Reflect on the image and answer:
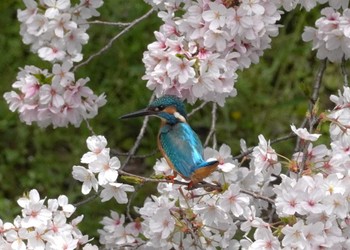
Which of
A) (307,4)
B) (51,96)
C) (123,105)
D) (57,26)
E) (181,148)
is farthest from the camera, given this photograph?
(123,105)

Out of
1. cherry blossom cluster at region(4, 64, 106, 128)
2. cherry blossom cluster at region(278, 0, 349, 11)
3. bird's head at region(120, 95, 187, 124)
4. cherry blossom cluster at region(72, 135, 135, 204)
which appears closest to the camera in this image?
cherry blossom cluster at region(72, 135, 135, 204)

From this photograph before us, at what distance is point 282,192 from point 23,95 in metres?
1.18

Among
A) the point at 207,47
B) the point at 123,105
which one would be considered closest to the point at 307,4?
the point at 207,47

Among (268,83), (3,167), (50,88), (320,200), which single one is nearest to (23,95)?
(50,88)

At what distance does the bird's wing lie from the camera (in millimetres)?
2559

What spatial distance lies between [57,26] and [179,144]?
94cm

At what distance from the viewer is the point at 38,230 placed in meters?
2.65

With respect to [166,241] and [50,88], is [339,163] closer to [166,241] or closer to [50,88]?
[166,241]

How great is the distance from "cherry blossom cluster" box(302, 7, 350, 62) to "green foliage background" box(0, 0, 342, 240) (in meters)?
1.57

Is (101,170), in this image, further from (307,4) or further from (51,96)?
(307,4)

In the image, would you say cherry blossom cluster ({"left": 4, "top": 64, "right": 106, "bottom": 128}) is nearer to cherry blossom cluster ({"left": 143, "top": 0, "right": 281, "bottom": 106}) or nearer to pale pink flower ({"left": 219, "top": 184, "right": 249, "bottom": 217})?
cherry blossom cluster ({"left": 143, "top": 0, "right": 281, "bottom": 106})

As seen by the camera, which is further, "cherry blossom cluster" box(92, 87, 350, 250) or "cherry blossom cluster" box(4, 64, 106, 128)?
"cherry blossom cluster" box(4, 64, 106, 128)

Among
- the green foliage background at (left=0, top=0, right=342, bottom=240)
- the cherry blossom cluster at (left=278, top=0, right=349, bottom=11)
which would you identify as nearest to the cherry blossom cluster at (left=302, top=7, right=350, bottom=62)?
the cherry blossom cluster at (left=278, top=0, right=349, bottom=11)

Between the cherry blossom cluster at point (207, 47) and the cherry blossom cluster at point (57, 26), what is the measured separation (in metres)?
0.54
